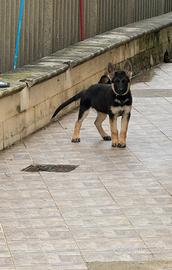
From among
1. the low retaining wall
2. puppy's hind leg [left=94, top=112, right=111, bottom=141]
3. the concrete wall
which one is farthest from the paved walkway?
the concrete wall

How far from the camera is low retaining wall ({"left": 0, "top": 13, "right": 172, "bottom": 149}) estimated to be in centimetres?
1291

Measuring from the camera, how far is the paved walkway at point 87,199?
8695mm

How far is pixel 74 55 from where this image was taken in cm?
1575

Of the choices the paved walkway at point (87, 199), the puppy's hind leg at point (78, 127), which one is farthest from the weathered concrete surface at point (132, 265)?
the puppy's hind leg at point (78, 127)

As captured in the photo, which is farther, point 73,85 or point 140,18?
point 140,18

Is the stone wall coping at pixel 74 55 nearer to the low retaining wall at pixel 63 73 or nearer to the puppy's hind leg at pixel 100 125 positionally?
the low retaining wall at pixel 63 73

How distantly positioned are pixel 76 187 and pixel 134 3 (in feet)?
33.4

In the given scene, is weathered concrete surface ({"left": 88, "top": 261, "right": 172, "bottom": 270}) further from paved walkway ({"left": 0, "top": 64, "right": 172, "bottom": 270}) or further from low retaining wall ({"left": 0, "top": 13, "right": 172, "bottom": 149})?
low retaining wall ({"left": 0, "top": 13, "right": 172, "bottom": 149})

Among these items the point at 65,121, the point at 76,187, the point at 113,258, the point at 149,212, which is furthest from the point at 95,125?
the point at 113,258

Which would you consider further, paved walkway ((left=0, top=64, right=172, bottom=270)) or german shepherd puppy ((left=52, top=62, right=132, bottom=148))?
german shepherd puppy ((left=52, top=62, right=132, bottom=148))

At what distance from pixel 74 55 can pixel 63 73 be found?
927 millimetres

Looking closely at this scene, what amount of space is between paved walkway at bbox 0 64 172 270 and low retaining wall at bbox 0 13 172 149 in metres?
0.27

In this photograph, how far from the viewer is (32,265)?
827 cm

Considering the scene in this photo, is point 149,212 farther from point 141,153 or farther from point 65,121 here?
point 65,121
